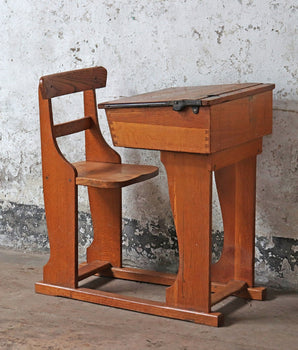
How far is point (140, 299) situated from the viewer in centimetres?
343

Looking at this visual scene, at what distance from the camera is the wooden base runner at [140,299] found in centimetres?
323

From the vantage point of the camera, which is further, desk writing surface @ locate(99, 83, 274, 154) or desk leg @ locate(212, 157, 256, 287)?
desk leg @ locate(212, 157, 256, 287)

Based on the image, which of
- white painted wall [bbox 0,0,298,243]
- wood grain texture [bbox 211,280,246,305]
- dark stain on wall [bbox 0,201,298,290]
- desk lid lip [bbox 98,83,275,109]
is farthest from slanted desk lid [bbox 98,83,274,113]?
wood grain texture [bbox 211,280,246,305]

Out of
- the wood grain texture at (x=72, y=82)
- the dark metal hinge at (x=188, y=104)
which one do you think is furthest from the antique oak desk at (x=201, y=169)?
the wood grain texture at (x=72, y=82)

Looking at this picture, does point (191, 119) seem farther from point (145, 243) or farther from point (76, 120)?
point (145, 243)

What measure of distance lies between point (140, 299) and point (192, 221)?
1.71 feet

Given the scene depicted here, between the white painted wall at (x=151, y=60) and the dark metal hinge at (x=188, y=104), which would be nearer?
the dark metal hinge at (x=188, y=104)

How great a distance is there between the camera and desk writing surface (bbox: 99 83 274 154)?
9.78ft

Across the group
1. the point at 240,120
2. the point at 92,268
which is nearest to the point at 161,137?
the point at 240,120

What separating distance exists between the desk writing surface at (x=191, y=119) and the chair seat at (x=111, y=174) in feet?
0.76

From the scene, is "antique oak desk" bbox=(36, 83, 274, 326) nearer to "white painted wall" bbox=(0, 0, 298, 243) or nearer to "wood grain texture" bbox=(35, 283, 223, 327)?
"wood grain texture" bbox=(35, 283, 223, 327)

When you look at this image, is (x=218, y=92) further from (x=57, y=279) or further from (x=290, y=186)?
(x=57, y=279)

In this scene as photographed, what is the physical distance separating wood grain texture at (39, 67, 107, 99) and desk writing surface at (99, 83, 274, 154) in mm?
378

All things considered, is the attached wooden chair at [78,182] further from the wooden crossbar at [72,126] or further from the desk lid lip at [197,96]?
the desk lid lip at [197,96]
